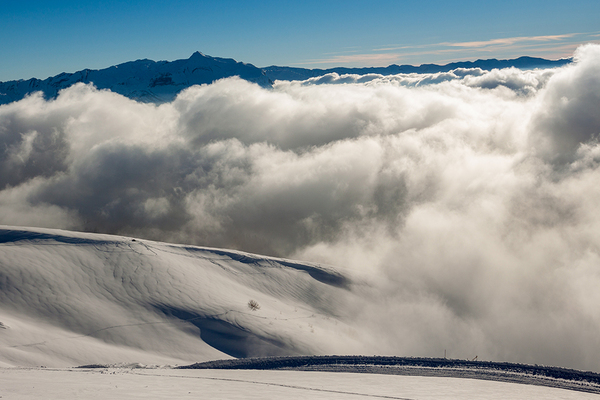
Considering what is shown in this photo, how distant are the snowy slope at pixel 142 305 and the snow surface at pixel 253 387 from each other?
16.8ft

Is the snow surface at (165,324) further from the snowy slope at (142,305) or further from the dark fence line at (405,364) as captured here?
the dark fence line at (405,364)

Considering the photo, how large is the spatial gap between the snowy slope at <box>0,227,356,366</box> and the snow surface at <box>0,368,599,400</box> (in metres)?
5.12

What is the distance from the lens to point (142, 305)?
21.4m

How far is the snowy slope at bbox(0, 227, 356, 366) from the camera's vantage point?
56.4 ft

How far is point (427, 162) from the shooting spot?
192750 mm

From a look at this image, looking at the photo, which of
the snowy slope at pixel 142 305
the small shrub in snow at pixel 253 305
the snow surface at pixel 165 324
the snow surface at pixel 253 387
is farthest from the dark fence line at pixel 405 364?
the small shrub in snow at pixel 253 305

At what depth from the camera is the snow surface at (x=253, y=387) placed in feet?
29.1

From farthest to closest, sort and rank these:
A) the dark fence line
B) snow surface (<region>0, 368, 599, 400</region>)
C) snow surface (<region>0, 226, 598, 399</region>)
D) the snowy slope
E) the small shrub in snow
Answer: the small shrub in snow → the snowy slope → the dark fence line → snow surface (<region>0, 226, 598, 399</region>) → snow surface (<region>0, 368, 599, 400</region>)

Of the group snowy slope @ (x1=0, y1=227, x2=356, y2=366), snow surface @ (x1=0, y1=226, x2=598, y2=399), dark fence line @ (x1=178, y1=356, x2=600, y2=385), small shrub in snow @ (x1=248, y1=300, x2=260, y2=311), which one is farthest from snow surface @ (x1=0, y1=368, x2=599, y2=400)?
small shrub in snow @ (x1=248, y1=300, x2=260, y2=311)

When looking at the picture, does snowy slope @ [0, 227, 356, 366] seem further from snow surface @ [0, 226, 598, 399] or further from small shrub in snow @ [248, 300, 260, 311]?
small shrub in snow @ [248, 300, 260, 311]

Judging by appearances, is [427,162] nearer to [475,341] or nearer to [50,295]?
[475,341]

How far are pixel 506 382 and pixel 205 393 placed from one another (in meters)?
7.58

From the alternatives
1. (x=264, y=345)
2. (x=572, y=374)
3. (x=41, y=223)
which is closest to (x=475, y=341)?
(x=264, y=345)

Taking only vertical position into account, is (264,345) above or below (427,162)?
below
